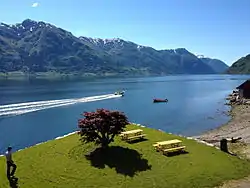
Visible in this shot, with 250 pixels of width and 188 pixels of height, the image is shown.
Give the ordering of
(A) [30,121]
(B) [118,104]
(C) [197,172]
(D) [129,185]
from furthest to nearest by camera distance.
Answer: (B) [118,104]
(A) [30,121]
(C) [197,172]
(D) [129,185]

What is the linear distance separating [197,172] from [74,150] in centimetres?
872

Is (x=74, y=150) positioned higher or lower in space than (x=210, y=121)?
higher

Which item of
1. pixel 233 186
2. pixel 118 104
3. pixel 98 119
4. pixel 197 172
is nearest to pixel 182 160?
pixel 197 172

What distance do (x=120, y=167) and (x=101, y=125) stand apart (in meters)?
3.38

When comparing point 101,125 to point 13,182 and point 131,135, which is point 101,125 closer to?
point 131,135

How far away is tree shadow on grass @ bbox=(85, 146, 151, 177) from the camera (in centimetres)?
2268

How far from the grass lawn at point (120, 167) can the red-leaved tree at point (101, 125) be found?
93 centimetres

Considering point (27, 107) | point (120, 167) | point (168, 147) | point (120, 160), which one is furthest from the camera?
point (27, 107)

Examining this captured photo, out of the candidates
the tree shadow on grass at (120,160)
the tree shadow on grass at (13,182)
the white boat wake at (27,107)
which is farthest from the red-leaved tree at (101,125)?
the white boat wake at (27,107)

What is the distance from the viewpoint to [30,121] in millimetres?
74625

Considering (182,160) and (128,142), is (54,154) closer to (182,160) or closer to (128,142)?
(128,142)

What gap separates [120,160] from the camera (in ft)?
78.1

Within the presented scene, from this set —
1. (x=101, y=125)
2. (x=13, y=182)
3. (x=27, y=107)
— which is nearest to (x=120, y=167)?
(x=101, y=125)

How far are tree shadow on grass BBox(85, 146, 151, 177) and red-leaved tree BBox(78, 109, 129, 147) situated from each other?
3.02 ft
